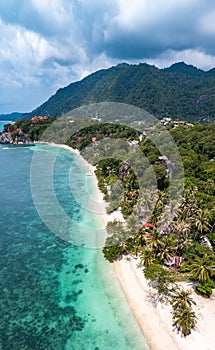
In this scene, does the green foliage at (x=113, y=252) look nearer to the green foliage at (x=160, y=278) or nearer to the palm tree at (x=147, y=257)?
the palm tree at (x=147, y=257)

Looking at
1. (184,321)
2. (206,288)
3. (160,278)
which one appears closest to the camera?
(184,321)

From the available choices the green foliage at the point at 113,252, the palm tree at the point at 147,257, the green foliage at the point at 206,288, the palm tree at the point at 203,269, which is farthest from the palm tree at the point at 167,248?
the green foliage at the point at 113,252

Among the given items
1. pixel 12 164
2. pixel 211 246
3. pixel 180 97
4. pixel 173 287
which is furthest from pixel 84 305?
pixel 180 97

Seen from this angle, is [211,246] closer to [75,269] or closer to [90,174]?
[75,269]

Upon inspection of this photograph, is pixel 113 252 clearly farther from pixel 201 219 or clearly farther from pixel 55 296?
pixel 201 219

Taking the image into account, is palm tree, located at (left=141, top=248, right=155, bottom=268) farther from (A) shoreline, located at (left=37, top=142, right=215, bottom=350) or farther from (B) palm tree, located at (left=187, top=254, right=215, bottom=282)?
(B) palm tree, located at (left=187, top=254, right=215, bottom=282)

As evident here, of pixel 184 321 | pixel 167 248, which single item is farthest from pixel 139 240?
pixel 184 321
